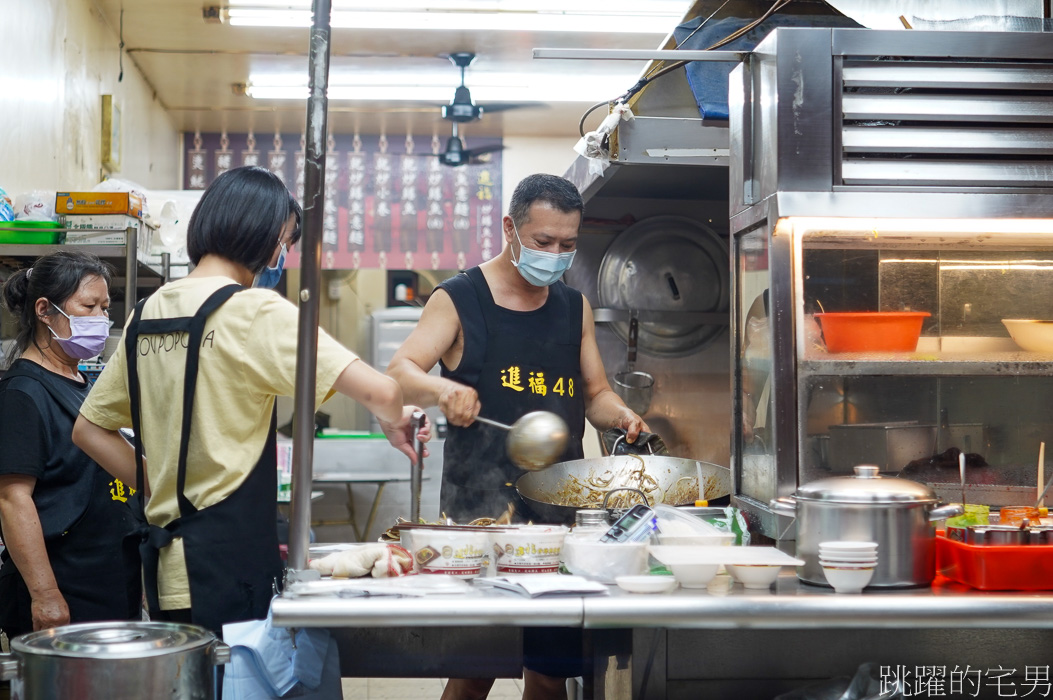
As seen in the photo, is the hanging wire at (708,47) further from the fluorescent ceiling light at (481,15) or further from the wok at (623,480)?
the fluorescent ceiling light at (481,15)

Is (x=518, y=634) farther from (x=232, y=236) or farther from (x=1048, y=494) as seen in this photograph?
(x=1048, y=494)

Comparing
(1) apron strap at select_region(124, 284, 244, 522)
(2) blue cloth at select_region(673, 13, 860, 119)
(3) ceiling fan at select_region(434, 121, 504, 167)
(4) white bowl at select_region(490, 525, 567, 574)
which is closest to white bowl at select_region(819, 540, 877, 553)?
(4) white bowl at select_region(490, 525, 567, 574)

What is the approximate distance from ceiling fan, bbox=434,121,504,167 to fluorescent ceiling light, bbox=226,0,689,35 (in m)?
1.62

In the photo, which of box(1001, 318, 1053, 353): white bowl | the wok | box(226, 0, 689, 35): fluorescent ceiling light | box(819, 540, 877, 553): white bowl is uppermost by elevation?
box(226, 0, 689, 35): fluorescent ceiling light

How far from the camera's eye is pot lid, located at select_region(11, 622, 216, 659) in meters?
1.46

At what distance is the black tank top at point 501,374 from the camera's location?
2.93 meters

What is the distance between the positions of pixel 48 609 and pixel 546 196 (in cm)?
180

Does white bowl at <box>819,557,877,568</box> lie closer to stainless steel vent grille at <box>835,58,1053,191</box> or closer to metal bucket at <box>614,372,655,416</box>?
stainless steel vent grille at <box>835,58,1053,191</box>

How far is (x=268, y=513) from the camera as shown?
1.95 meters

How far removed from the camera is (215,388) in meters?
1.89

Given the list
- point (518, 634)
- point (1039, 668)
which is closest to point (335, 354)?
point (518, 634)

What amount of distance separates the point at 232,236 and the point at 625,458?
1.17 metres

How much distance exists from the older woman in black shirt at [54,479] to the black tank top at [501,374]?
0.99m

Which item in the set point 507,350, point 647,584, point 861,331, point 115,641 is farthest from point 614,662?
point 507,350
